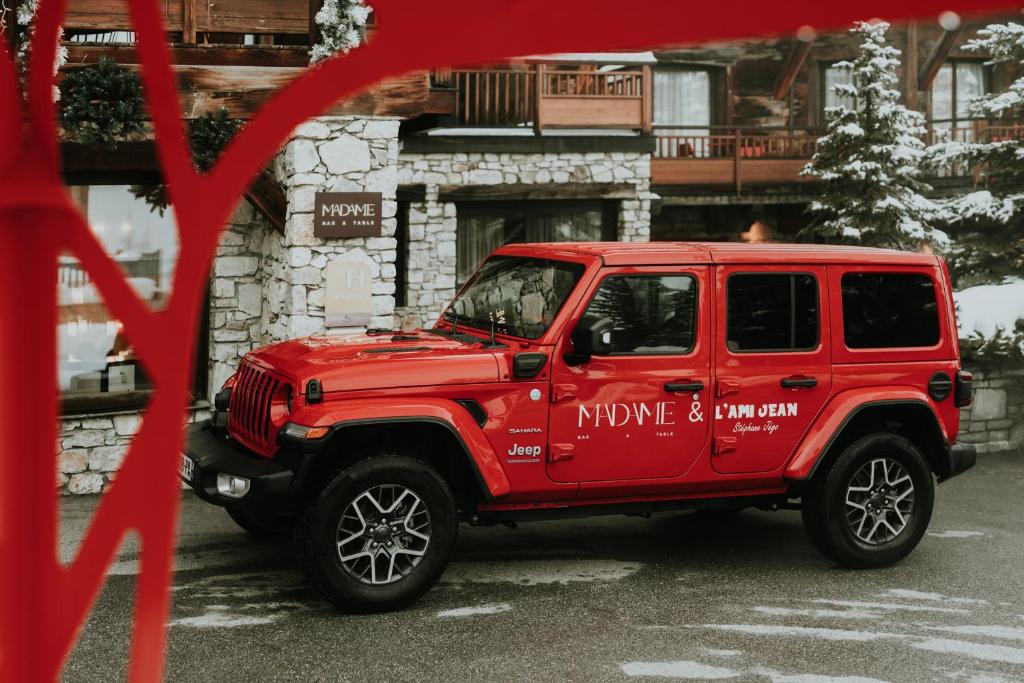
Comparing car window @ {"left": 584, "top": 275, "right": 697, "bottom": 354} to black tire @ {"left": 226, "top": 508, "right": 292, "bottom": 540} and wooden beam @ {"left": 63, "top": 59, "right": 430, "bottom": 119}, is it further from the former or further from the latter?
wooden beam @ {"left": 63, "top": 59, "right": 430, "bottom": 119}

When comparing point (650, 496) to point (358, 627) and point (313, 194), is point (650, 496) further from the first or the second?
point (313, 194)

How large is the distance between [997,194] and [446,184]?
6.16 metres

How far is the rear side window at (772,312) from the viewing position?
6.92 metres

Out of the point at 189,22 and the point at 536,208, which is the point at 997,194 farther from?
the point at 189,22

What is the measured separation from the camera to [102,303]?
954 centimetres

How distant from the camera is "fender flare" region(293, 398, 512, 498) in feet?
19.5

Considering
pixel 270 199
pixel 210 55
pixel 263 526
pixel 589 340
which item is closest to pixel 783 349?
pixel 589 340

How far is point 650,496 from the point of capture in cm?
675

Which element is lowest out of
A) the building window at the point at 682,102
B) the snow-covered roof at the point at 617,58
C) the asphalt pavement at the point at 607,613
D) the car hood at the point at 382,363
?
the asphalt pavement at the point at 607,613

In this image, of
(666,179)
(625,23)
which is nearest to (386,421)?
(625,23)

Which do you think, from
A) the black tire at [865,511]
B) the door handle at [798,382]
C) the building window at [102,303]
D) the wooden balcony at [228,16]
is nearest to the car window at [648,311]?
the door handle at [798,382]

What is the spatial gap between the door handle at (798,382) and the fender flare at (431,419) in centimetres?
172

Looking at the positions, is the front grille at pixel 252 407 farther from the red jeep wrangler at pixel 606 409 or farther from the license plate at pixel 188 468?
the license plate at pixel 188 468

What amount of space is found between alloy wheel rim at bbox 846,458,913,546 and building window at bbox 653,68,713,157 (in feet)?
45.0
